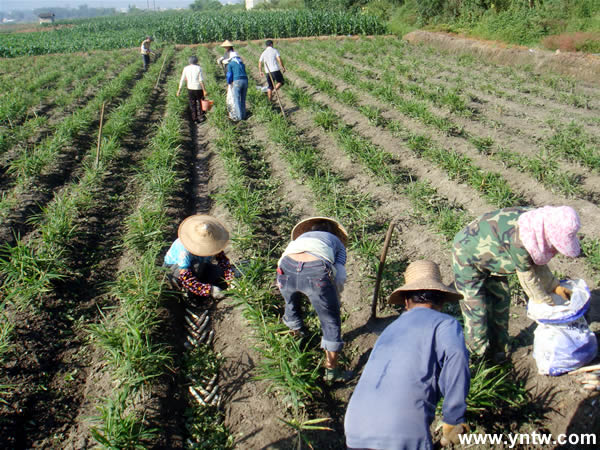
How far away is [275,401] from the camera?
10.2 ft

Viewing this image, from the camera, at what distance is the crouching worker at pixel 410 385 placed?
1.90 m

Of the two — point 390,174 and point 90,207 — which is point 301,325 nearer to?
point 390,174

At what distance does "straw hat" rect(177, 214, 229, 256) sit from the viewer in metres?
3.60

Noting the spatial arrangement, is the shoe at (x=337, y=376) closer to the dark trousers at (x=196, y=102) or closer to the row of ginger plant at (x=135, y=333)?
the row of ginger plant at (x=135, y=333)

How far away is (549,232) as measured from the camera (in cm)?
235

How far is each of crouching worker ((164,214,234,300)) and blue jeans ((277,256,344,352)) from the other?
0.93 metres

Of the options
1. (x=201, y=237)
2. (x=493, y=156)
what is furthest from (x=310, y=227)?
(x=493, y=156)

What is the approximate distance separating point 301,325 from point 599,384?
2.13 m

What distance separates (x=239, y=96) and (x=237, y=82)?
0.34m

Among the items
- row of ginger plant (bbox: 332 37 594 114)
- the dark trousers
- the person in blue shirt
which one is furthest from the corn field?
the person in blue shirt

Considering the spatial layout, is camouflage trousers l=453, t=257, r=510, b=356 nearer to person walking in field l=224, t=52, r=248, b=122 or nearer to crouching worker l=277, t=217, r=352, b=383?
crouching worker l=277, t=217, r=352, b=383

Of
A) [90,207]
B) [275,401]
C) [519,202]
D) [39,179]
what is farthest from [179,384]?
[39,179]

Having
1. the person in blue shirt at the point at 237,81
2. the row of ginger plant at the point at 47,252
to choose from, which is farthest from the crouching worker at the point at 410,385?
the person in blue shirt at the point at 237,81

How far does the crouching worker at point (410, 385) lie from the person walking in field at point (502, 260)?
80 centimetres
